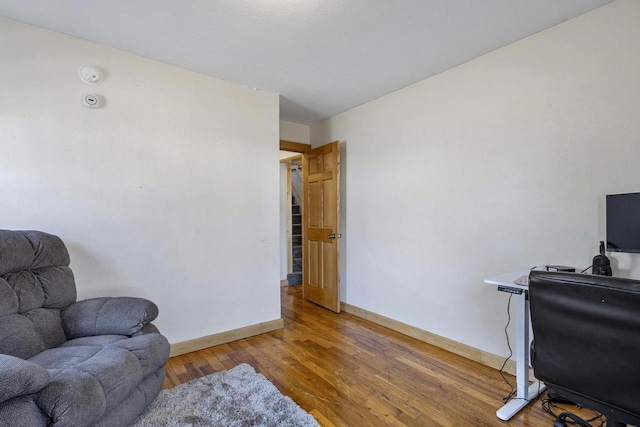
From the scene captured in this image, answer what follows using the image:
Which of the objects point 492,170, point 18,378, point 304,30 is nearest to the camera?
point 18,378

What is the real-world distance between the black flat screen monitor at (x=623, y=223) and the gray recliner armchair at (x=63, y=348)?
2643 mm

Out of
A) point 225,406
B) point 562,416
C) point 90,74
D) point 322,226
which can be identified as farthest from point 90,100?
point 562,416

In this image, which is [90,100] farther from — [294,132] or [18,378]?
[294,132]

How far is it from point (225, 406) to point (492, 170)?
2574 mm

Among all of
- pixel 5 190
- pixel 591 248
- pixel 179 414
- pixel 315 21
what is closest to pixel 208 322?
pixel 179 414

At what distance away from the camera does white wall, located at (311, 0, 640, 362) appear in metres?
1.91

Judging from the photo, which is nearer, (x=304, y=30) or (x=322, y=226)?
(x=304, y=30)

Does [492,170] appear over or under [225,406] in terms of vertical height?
over

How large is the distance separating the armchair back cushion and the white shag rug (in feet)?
2.38

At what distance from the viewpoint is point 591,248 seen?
76.9 inches

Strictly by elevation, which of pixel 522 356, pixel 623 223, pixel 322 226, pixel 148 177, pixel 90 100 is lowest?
pixel 522 356

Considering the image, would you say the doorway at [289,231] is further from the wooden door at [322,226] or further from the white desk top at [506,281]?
the white desk top at [506,281]

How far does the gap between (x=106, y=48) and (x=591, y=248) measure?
374 cm

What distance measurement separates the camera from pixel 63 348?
1.62 metres
